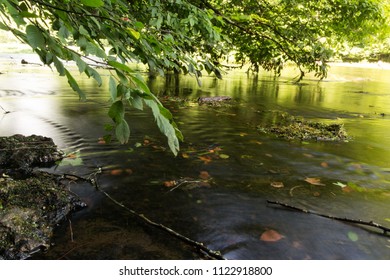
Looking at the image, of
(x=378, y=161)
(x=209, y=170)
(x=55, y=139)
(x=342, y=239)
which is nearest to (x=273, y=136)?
(x=378, y=161)

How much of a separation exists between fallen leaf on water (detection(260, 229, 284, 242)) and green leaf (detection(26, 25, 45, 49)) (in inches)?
118

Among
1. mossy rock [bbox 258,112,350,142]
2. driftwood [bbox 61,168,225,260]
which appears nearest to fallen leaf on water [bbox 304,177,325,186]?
driftwood [bbox 61,168,225,260]

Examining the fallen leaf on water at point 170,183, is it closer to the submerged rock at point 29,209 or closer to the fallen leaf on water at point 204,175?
the fallen leaf on water at point 204,175

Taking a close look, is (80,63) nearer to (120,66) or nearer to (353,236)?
(120,66)

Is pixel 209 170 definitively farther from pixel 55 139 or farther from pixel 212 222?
pixel 55 139

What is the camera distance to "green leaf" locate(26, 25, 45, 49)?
142cm

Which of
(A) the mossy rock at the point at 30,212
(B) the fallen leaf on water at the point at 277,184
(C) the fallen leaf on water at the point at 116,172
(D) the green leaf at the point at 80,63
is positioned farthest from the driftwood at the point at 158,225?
(D) the green leaf at the point at 80,63

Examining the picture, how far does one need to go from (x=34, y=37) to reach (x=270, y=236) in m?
3.11

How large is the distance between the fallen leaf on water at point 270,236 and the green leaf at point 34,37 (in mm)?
3002

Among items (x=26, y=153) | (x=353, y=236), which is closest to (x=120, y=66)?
(x=353, y=236)

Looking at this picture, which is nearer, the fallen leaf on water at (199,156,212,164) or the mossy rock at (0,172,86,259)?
the mossy rock at (0,172,86,259)

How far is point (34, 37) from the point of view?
144 centimetres

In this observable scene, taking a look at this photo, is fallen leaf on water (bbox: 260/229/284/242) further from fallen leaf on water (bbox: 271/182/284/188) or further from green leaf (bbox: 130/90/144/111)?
green leaf (bbox: 130/90/144/111)

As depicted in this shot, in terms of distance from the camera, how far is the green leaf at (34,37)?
4.66 feet
